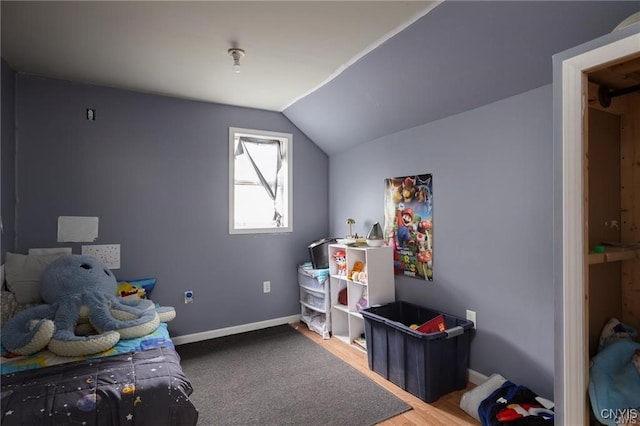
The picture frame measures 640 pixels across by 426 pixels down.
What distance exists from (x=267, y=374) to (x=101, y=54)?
2.62 metres

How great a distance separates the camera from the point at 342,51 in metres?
2.37

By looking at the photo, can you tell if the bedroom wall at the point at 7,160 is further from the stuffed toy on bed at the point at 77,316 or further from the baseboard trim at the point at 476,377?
the baseboard trim at the point at 476,377

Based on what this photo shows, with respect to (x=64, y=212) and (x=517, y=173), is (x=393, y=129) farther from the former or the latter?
(x=64, y=212)

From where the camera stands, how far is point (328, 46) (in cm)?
229

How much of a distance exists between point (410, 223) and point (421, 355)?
1.10m

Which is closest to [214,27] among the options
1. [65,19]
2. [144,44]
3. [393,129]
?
[144,44]

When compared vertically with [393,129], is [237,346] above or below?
below

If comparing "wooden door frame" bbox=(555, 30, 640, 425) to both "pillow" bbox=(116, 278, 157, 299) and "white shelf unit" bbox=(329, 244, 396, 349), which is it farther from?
"pillow" bbox=(116, 278, 157, 299)

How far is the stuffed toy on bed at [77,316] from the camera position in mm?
1858

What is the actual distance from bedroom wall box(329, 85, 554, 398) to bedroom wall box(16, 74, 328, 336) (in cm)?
150

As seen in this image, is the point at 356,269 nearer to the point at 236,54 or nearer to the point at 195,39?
the point at 236,54

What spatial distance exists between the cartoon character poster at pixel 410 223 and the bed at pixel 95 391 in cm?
191

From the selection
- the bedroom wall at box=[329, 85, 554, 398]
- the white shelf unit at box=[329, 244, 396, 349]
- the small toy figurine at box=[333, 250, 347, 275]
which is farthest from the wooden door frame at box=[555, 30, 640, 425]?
the small toy figurine at box=[333, 250, 347, 275]

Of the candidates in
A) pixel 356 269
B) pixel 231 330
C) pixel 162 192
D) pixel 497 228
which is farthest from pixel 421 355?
pixel 162 192
